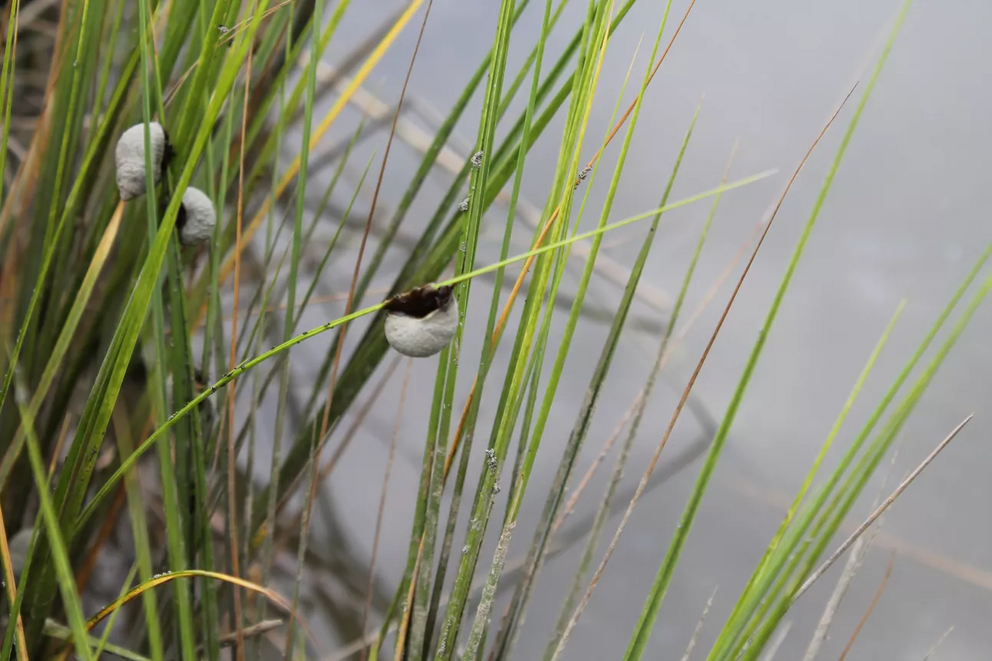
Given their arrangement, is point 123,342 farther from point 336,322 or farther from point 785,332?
point 785,332

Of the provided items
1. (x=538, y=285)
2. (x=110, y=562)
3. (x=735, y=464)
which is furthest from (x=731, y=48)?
(x=110, y=562)

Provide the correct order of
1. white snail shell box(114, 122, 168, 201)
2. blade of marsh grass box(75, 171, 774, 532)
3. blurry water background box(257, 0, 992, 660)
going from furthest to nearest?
blurry water background box(257, 0, 992, 660) → white snail shell box(114, 122, 168, 201) → blade of marsh grass box(75, 171, 774, 532)

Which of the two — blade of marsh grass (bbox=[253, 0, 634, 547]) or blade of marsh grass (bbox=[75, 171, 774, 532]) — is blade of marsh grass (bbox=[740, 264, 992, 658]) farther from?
blade of marsh grass (bbox=[253, 0, 634, 547])

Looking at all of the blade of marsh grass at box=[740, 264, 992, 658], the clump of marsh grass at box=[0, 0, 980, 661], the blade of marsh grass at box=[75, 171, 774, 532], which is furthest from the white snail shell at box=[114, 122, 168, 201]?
the blade of marsh grass at box=[740, 264, 992, 658]

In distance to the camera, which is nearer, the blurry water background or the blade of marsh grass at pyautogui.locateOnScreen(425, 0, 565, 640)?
the blade of marsh grass at pyautogui.locateOnScreen(425, 0, 565, 640)

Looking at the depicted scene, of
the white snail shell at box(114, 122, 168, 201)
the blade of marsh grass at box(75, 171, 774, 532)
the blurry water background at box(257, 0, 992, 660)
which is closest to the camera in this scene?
the blade of marsh grass at box(75, 171, 774, 532)

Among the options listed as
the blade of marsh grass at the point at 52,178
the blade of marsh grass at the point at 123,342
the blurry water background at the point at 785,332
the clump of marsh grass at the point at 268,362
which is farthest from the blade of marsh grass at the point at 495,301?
the blurry water background at the point at 785,332

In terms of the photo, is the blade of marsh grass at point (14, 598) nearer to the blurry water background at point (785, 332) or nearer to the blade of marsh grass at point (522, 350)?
the blade of marsh grass at point (522, 350)
